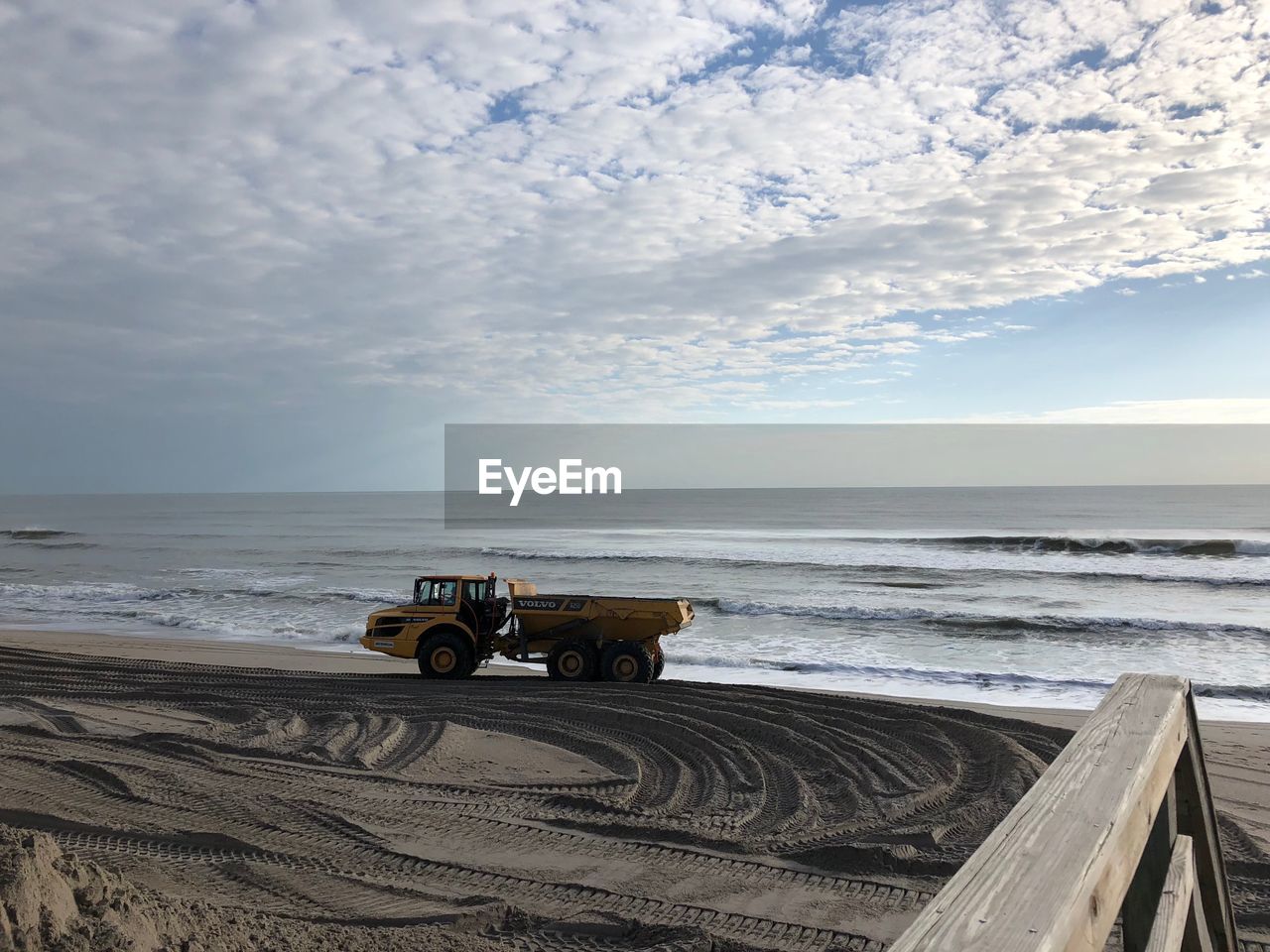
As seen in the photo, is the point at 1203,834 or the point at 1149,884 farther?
the point at 1203,834

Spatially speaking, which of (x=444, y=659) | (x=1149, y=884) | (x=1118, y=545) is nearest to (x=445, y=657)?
(x=444, y=659)

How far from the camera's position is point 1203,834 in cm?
250

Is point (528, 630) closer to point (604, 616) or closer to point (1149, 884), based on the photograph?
point (604, 616)

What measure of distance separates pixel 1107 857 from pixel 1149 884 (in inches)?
27.9

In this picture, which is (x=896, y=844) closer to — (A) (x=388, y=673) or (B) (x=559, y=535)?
(A) (x=388, y=673)

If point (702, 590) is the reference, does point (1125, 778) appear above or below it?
above

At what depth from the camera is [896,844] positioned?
7.21m

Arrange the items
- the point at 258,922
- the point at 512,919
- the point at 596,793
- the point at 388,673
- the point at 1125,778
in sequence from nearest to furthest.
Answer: the point at 1125,778
the point at 258,922
the point at 512,919
the point at 596,793
the point at 388,673

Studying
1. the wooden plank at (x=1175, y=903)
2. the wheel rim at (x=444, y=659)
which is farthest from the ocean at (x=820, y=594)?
the wooden plank at (x=1175, y=903)

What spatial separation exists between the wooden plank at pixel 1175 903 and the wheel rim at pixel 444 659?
14.3m

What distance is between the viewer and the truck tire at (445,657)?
15633 millimetres

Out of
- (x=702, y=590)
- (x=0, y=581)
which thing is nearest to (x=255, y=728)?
(x=702, y=590)

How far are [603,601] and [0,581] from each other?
31141 mm

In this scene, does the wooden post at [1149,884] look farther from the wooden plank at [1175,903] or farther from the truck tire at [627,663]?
the truck tire at [627,663]
